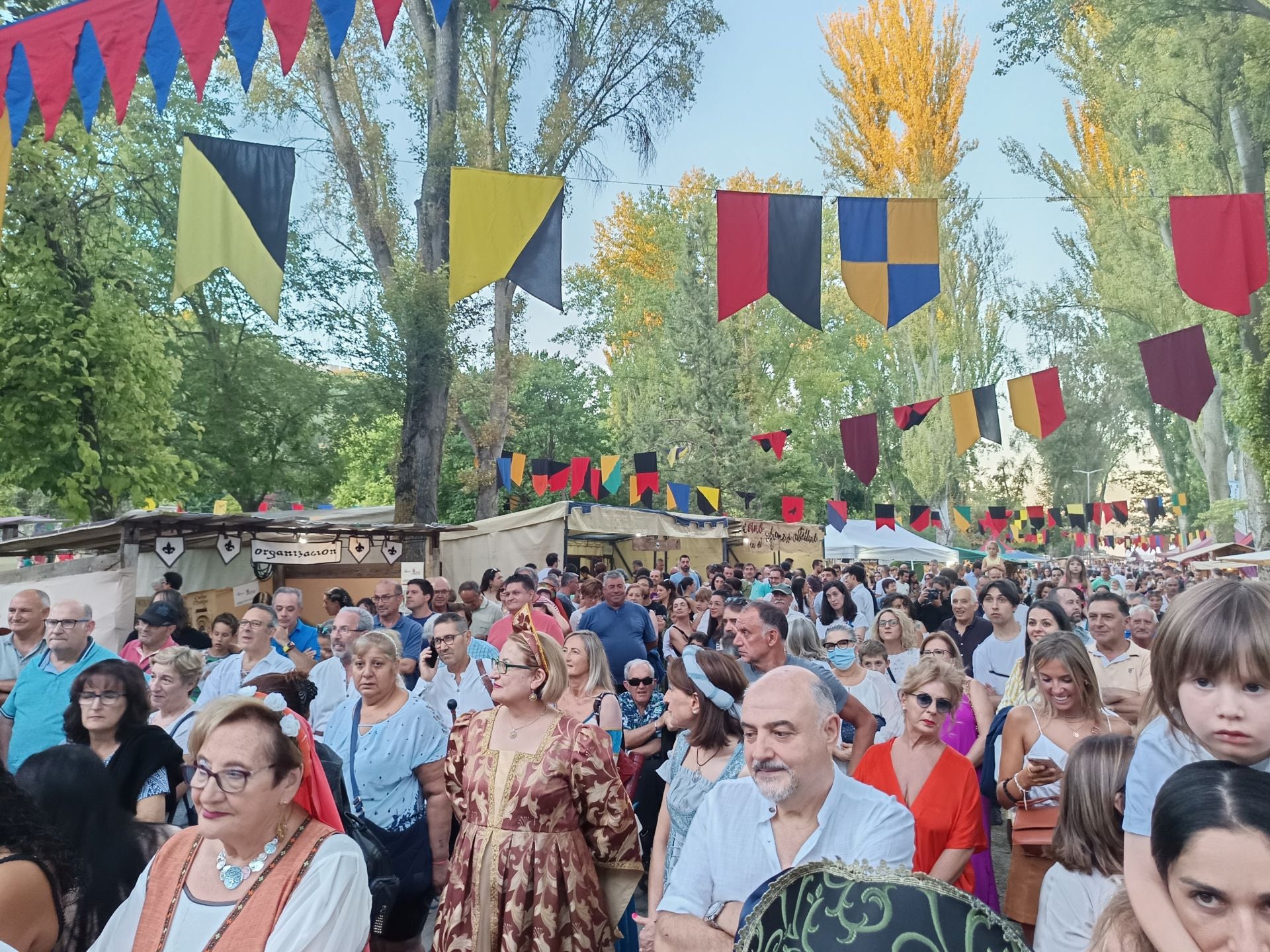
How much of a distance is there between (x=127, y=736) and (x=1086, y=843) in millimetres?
3298

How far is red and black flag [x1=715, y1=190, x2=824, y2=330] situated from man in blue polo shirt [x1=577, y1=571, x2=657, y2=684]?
115 inches

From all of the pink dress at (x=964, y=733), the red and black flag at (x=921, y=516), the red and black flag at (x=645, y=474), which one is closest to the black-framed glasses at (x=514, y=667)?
Result: the pink dress at (x=964, y=733)

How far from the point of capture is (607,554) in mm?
24203

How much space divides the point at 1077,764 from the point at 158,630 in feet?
19.2

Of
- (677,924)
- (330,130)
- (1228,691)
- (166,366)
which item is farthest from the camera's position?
(330,130)

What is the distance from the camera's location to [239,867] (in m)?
2.34

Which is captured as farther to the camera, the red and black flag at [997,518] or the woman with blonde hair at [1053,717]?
the red and black flag at [997,518]

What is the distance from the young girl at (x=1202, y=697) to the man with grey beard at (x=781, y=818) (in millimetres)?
584

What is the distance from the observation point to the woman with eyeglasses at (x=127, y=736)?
3422 mm

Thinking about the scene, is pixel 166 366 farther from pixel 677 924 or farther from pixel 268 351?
pixel 677 924

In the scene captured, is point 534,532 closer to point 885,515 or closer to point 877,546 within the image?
point 885,515

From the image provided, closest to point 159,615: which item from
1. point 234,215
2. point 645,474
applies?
point 234,215

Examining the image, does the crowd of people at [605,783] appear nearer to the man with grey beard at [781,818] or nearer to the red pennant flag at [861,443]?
the man with grey beard at [781,818]

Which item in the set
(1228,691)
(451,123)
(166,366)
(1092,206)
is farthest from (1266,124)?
(1228,691)
